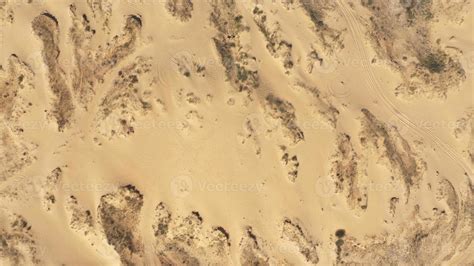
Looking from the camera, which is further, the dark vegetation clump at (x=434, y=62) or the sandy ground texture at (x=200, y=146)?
the dark vegetation clump at (x=434, y=62)

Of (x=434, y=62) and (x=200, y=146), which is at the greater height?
(x=434, y=62)

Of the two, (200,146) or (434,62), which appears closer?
(200,146)

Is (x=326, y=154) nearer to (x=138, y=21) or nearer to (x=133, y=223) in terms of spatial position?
(x=133, y=223)

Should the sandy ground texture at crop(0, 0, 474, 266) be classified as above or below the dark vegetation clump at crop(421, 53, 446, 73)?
below

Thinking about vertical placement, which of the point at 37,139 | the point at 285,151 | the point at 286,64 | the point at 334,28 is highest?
the point at 334,28

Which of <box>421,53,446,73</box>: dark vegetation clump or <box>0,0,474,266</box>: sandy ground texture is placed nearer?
<box>0,0,474,266</box>: sandy ground texture

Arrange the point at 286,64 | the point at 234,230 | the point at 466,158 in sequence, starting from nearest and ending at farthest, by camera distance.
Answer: the point at 234,230 → the point at 286,64 → the point at 466,158

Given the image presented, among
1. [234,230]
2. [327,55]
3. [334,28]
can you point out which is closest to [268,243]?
[234,230]

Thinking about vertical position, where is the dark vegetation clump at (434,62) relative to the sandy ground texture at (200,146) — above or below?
above
